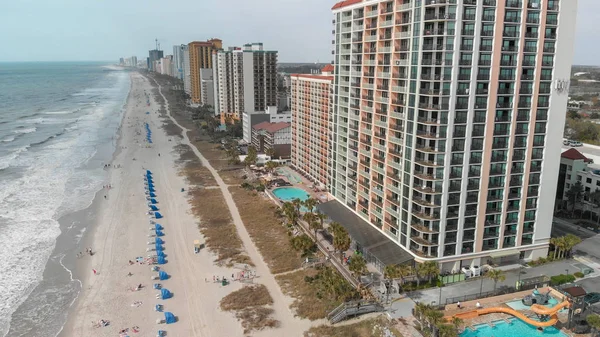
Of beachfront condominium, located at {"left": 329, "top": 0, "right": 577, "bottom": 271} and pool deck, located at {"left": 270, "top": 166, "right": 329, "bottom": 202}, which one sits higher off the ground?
beachfront condominium, located at {"left": 329, "top": 0, "right": 577, "bottom": 271}

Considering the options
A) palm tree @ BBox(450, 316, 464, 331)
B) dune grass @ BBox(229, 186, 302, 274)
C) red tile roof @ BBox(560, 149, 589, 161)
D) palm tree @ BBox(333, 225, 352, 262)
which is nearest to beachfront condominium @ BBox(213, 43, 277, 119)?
dune grass @ BBox(229, 186, 302, 274)

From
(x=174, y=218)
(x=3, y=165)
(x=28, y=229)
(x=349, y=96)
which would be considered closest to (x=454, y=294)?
(x=349, y=96)

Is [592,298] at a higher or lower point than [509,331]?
higher

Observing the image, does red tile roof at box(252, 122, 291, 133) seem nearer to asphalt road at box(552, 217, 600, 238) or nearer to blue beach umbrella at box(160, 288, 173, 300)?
asphalt road at box(552, 217, 600, 238)

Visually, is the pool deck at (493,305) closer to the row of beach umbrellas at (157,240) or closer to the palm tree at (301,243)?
the palm tree at (301,243)

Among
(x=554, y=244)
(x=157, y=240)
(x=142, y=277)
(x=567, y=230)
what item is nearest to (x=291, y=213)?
(x=157, y=240)

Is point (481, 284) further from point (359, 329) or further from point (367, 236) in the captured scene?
point (359, 329)
